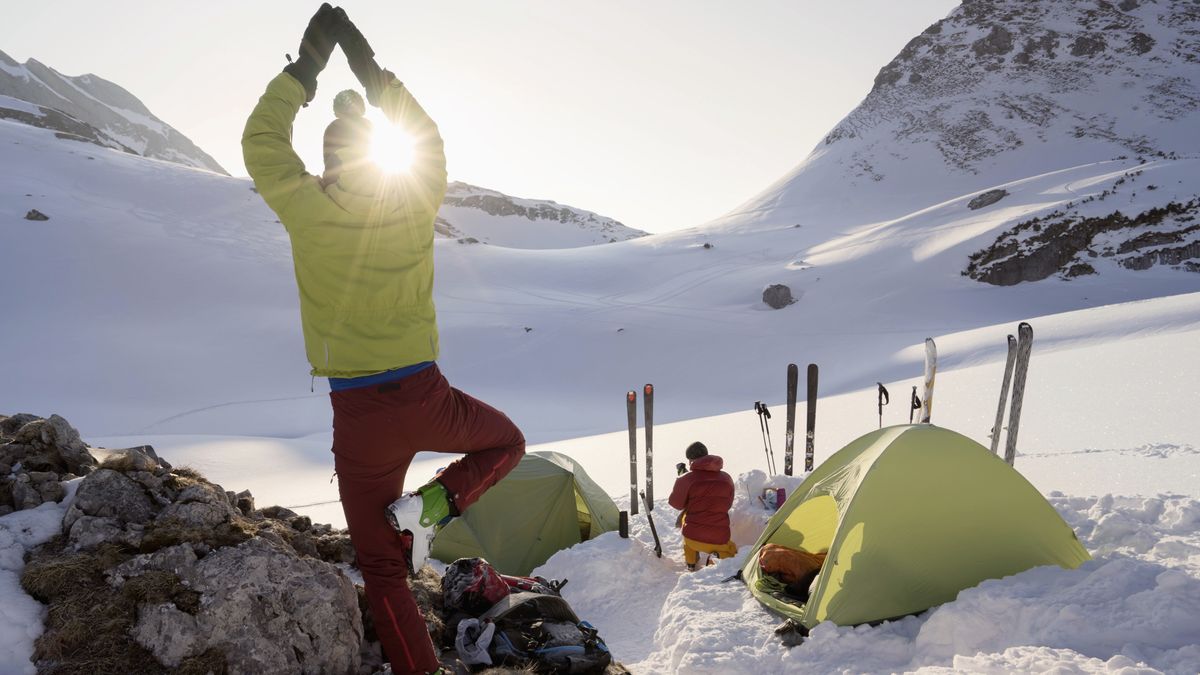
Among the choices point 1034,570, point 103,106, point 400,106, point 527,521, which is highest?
point 103,106

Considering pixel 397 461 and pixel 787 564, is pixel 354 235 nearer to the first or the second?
pixel 397 461

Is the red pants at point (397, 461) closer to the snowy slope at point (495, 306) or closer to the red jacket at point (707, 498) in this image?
the red jacket at point (707, 498)

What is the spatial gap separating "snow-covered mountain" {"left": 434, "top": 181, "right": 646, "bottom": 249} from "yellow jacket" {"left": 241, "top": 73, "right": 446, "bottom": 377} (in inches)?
3194

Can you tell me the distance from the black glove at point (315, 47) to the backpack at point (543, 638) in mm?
3036

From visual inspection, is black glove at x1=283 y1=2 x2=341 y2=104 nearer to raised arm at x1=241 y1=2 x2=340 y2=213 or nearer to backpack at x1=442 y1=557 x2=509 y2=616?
raised arm at x1=241 y1=2 x2=340 y2=213

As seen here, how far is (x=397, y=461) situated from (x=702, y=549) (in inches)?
167

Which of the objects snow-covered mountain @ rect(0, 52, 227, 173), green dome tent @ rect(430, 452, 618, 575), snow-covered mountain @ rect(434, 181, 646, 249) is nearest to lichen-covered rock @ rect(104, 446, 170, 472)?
green dome tent @ rect(430, 452, 618, 575)

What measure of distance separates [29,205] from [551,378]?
31.7m

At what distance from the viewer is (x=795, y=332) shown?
2588 cm

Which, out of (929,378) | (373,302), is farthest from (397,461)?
(929,378)

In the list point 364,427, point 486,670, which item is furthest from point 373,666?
point 364,427

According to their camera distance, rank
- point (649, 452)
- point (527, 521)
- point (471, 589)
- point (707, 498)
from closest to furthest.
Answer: point (471, 589) < point (707, 498) < point (527, 521) < point (649, 452)

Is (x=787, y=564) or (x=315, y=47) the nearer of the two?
(x=315, y=47)

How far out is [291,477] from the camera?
12.0 metres
